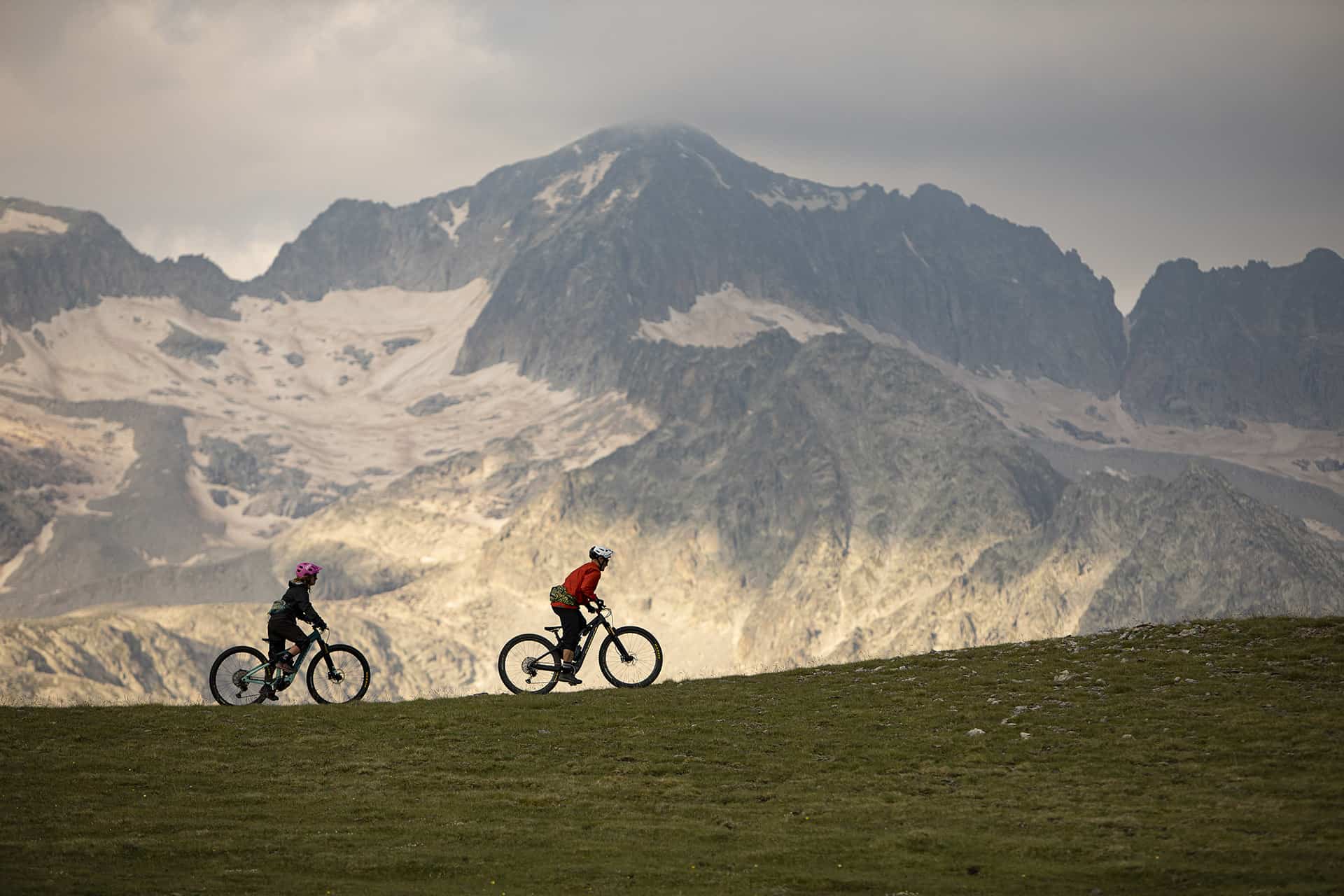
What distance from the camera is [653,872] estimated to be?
26.5m

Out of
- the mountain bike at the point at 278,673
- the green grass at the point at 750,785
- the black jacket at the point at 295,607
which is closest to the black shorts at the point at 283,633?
the black jacket at the point at 295,607

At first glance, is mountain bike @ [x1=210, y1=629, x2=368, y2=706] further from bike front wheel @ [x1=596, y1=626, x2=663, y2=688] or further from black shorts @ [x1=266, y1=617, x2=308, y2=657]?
bike front wheel @ [x1=596, y1=626, x2=663, y2=688]

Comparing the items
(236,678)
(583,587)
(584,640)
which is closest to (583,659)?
(584,640)

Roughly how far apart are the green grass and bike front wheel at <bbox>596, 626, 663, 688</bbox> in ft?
2.47

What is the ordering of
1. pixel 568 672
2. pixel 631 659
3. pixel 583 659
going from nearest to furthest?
1. pixel 568 672
2. pixel 583 659
3. pixel 631 659

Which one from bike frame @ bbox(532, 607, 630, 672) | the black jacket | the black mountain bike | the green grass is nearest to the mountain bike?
the black jacket

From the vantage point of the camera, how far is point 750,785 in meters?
32.2

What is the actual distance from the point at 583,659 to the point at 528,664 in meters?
1.65

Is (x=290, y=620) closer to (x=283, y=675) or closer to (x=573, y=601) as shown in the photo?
(x=283, y=675)

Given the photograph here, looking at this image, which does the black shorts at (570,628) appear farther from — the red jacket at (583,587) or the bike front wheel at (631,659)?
the bike front wheel at (631,659)

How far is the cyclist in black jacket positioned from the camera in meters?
38.8

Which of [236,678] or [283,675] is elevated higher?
[283,675]

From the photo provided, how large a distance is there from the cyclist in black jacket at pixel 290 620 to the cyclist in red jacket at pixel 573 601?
602 centimetres

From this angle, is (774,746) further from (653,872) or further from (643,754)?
(653,872)
